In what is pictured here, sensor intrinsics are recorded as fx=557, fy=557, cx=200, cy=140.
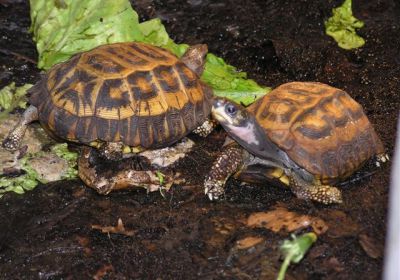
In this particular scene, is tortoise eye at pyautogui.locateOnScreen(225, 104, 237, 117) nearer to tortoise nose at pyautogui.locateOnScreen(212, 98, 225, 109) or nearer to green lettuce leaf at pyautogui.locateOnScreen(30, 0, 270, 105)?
tortoise nose at pyautogui.locateOnScreen(212, 98, 225, 109)

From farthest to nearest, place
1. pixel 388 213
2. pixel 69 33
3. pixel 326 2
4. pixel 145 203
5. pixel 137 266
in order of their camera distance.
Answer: pixel 326 2 < pixel 69 33 < pixel 145 203 < pixel 388 213 < pixel 137 266

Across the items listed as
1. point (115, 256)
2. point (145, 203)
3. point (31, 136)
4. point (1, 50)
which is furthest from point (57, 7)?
point (115, 256)

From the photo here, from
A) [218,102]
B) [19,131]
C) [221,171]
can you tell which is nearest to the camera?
[218,102]

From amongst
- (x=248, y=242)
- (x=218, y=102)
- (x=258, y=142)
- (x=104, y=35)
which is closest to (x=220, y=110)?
(x=218, y=102)

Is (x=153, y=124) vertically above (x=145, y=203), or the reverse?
(x=153, y=124)

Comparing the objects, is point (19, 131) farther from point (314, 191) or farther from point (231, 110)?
point (314, 191)

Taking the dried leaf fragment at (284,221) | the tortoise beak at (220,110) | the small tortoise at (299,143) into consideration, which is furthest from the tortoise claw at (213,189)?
the tortoise beak at (220,110)

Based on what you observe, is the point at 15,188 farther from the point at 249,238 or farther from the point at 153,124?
the point at 249,238
